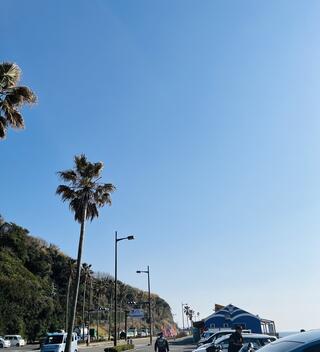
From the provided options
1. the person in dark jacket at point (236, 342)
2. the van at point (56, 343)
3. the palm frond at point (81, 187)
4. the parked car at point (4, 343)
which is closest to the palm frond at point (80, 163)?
the palm frond at point (81, 187)

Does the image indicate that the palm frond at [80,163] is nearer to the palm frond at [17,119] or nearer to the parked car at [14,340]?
the palm frond at [17,119]

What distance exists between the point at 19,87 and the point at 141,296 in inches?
6309

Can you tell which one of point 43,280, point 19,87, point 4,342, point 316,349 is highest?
point 43,280

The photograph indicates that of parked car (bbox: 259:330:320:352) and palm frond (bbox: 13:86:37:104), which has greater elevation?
palm frond (bbox: 13:86:37:104)

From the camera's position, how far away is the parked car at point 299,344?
14.7 ft

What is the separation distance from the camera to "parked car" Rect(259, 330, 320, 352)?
4480 millimetres

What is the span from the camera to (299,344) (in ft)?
15.1

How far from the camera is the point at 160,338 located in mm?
20484

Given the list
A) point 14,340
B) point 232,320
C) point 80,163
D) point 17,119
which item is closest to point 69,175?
point 80,163

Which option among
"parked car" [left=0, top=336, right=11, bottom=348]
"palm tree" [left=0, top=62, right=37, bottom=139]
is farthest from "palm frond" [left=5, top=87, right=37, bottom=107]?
"parked car" [left=0, top=336, right=11, bottom=348]

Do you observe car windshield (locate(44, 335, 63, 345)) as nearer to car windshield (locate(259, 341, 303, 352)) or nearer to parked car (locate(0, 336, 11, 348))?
car windshield (locate(259, 341, 303, 352))

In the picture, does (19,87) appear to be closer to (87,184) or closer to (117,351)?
(87,184)

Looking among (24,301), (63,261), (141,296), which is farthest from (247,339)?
(141,296)

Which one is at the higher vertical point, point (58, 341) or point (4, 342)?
point (4, 342)
